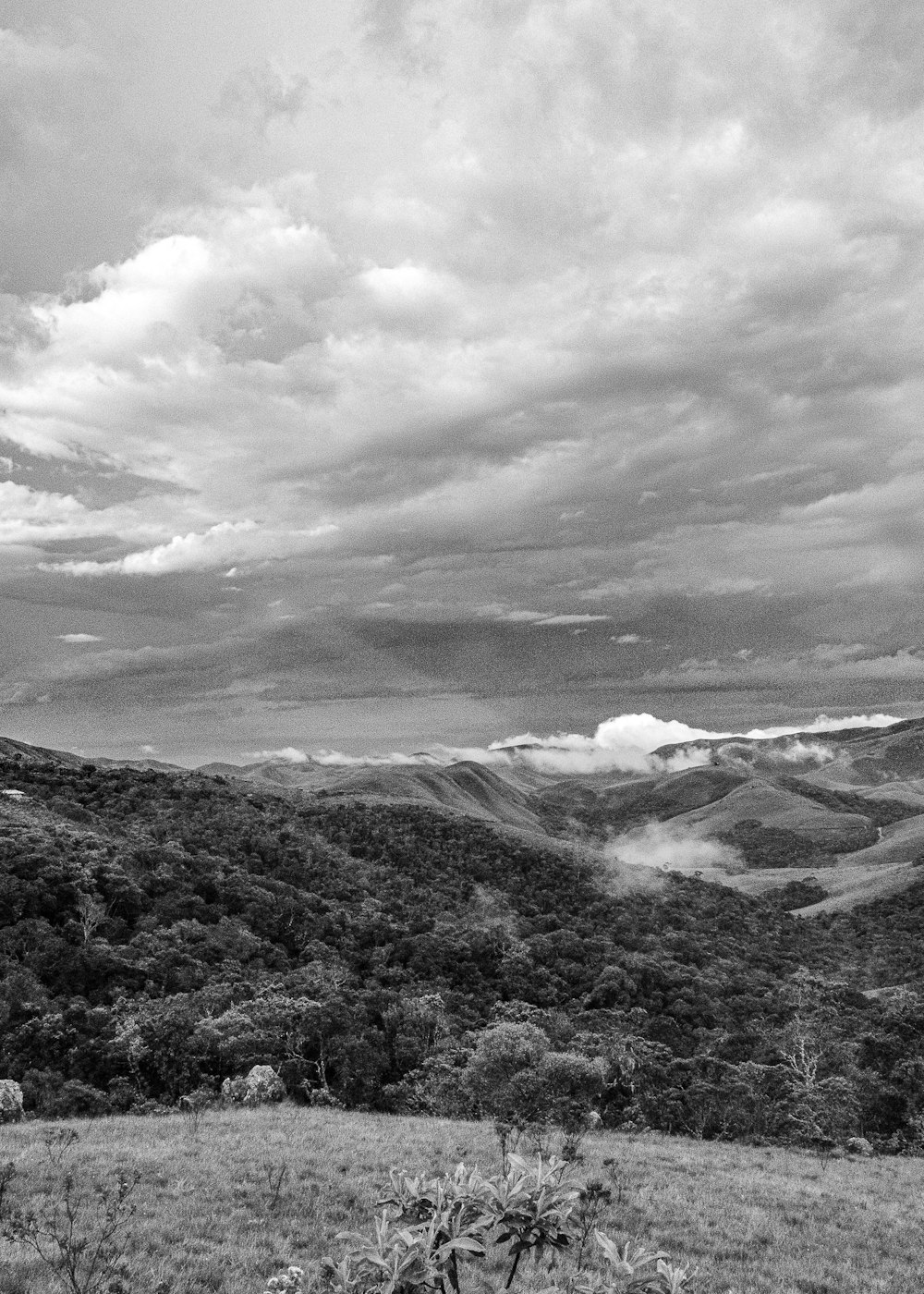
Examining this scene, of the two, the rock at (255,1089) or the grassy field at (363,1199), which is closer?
the grassy field at (363,1199)

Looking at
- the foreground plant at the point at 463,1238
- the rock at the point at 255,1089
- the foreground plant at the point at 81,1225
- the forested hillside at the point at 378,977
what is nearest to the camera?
the foreground plant at the point at 463,1238

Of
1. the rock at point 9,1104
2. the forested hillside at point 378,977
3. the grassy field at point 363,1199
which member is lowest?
the forested hillside at point 378,977

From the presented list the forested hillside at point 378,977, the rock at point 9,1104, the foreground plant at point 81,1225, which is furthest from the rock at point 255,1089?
the foreground plant at point 81,1225

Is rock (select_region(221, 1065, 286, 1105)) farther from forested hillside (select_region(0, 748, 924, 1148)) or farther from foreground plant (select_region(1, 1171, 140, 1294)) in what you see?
foreground plant (select_region(1, 1171, 140, 1294))

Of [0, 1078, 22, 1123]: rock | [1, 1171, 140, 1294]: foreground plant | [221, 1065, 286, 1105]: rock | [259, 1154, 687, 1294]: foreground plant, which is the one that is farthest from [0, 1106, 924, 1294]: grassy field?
[259, 1154, 687, 1294]: foreground plant

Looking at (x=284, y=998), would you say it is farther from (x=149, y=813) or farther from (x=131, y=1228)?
(x=149, y=813)

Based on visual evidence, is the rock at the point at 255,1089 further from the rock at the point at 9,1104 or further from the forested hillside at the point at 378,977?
the rock at the point at 9,1104

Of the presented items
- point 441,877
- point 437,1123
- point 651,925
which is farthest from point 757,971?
point 437,1123

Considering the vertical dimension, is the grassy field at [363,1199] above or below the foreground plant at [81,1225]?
below

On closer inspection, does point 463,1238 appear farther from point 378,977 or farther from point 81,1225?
point 378,977
